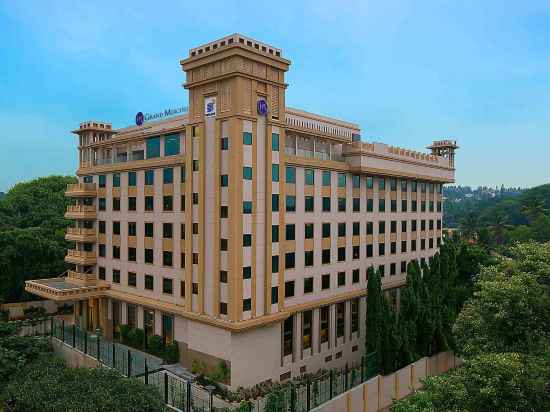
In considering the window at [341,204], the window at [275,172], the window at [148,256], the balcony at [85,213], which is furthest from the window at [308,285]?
the balcony at [85,213]

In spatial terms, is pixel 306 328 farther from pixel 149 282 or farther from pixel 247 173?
pixel 247 173

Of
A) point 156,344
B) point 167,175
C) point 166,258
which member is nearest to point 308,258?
point 166,258

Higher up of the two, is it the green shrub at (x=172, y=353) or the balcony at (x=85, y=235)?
the balcony at (x=85, y=235)

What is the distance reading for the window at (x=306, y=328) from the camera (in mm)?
36844

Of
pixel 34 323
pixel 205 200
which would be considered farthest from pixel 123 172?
pixel 34 323

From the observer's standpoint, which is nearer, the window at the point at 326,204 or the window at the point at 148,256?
the window at the point at 326,204

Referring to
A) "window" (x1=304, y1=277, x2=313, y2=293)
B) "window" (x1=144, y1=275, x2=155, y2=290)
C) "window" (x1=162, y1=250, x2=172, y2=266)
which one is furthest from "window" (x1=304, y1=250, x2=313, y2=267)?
"window" (x1=144, y1=275, x2=155, y2=290)

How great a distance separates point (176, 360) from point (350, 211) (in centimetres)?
2053

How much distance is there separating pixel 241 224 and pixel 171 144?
11.7 metres

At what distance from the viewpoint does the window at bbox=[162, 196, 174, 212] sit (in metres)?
37.3

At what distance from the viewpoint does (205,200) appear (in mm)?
32625

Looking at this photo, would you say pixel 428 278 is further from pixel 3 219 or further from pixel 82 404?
pixel 3 219

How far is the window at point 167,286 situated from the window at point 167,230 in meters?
3.75

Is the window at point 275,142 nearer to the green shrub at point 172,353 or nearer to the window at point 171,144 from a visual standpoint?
the window at point 171,144
